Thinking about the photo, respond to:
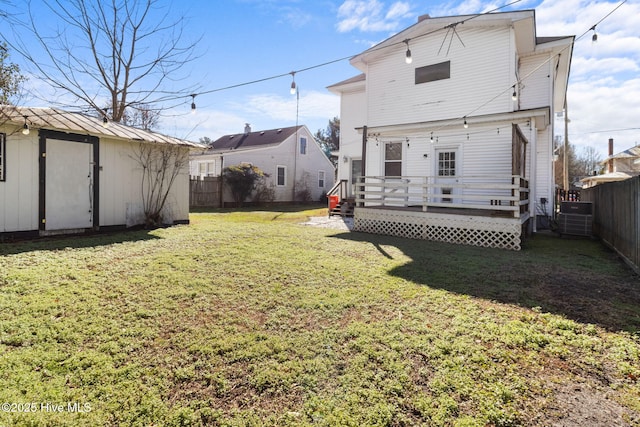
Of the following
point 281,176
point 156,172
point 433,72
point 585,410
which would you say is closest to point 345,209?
point 433,72

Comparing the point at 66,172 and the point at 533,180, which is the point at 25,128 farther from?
the point at 533,180

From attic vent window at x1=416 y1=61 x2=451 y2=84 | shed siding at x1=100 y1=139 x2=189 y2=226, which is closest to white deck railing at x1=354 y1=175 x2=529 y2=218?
attic vent window at x1=416 y1=61 x2=451 y2=84

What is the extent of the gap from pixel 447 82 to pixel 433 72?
654 millimetres

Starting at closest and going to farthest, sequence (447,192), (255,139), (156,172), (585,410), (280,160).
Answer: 1. (585,410)
2. (156,172)
3. (447,192)
4. (280,160)
5. (255,139)

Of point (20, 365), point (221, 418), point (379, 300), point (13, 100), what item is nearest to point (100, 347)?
point (20, 365)

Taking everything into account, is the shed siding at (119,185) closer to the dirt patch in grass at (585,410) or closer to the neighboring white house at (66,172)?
the neighboring white house at (66,172)

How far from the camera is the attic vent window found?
11.3 m

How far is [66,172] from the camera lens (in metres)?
8.05

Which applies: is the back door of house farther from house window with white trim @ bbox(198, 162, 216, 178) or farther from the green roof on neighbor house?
house window with white trim @ bbox(198, 162, 216, 178)

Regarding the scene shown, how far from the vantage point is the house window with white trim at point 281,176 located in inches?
890

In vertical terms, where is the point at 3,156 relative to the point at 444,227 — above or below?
above

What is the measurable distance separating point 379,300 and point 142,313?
2712 millimetres

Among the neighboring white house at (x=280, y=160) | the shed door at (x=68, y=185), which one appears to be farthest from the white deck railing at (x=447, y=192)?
the neighboring white house at (x=280, y=160)

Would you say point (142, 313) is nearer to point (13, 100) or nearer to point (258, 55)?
point (13, 100)
